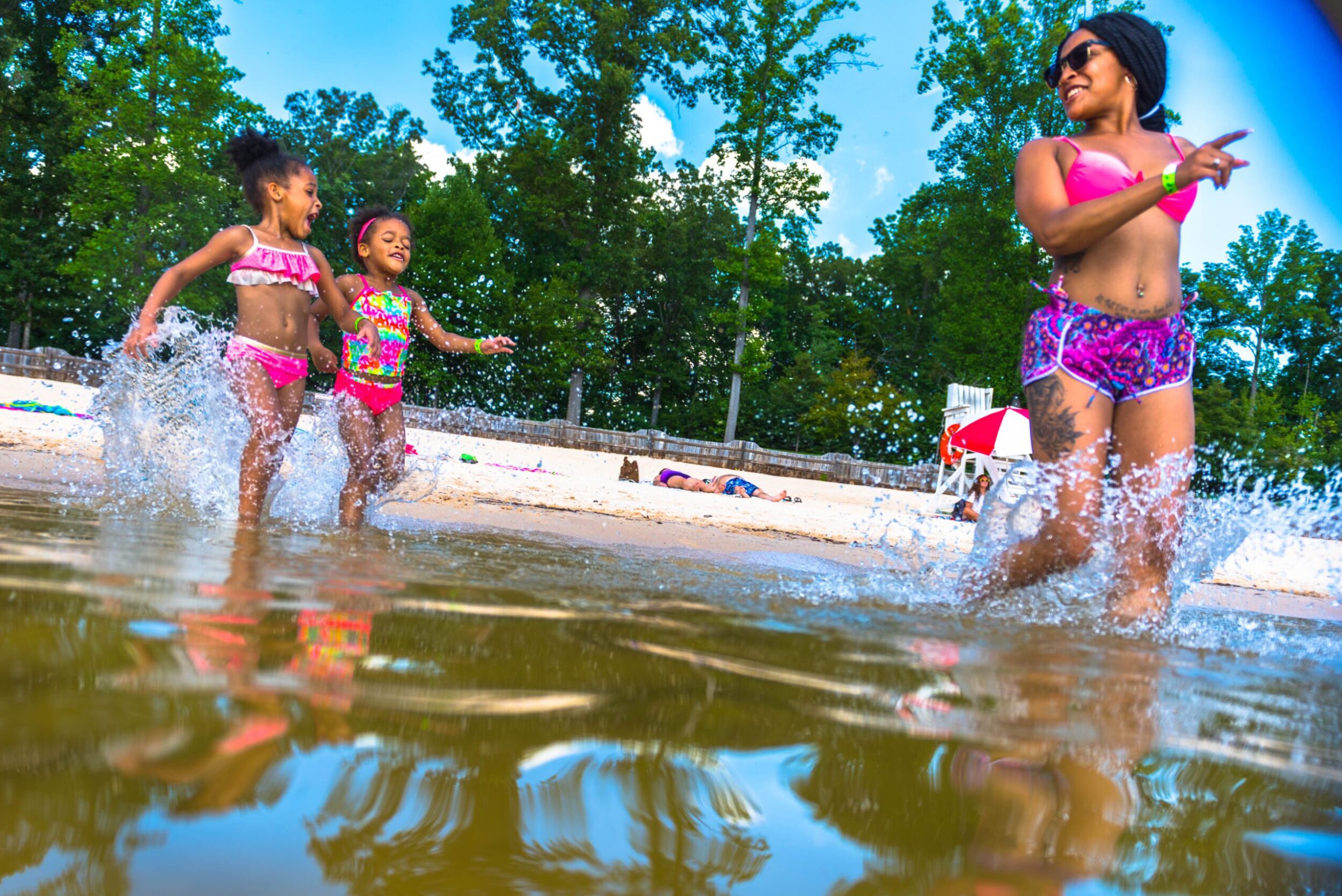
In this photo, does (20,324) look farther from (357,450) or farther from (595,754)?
(595,754)

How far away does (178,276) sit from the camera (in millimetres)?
3799

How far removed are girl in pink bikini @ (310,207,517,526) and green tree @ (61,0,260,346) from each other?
18.4m

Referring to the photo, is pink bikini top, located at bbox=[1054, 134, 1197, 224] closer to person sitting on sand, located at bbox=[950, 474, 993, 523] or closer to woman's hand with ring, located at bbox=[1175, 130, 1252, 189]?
woman's hand with ring, located at bbox=[1175, 130, 1252, 189]

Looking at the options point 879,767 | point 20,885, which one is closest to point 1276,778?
point 879,767

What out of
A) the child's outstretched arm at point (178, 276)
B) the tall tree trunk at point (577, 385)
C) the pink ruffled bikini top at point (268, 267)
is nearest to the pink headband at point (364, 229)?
the pink ruffled bikini top at point (268, 267)

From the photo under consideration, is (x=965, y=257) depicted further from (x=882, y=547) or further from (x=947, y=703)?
(x=947, y=703)

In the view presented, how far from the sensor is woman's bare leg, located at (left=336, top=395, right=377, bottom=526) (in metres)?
4.32

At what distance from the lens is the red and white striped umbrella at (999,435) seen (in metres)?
10.7

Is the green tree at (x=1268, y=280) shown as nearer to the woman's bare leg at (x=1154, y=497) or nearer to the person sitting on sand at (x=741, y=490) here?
the person sitting on sand at (x=741, y=490)

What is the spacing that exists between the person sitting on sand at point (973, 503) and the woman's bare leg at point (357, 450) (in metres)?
6.08

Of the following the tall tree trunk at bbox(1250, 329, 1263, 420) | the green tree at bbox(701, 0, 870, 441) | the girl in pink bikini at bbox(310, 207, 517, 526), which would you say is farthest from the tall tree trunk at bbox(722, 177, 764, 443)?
the girl in pink bikini at bbox(310, 207, 517, 526)

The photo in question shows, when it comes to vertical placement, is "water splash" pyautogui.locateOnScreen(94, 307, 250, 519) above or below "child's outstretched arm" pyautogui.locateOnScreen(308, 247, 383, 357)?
below

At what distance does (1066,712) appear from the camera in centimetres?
137

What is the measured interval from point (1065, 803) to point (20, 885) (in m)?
0.90
